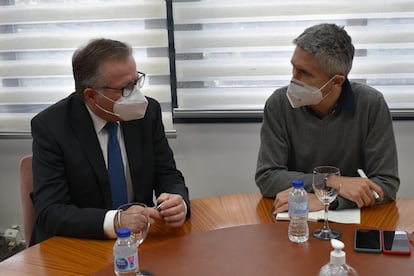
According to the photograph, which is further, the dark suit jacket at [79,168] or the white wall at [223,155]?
the white wall at [223,155]

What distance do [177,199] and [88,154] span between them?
0.41 meters

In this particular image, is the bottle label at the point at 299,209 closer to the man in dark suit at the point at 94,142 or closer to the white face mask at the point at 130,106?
the man in dark suit at the point at 94,142

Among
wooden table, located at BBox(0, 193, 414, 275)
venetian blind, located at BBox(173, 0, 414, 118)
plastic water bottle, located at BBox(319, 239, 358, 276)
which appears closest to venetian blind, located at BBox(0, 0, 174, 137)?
venetian blind, located at BBox(173, 0, 414, 118)

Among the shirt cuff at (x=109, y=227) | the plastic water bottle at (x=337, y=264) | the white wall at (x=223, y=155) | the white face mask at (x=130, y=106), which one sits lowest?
the white wall at (x=223, y=155)

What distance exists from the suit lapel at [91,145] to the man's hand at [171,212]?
0.98ft

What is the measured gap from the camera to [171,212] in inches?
63.0

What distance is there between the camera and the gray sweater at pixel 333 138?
195 cm

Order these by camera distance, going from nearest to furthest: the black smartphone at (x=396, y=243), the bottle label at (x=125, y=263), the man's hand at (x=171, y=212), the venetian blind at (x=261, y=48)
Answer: the bottle label at (x=125, y=263)
the black smartphone at (x=396, y=243)
the man's hand at (x=171, y=212)
the venetian blind at (x=261, y=48)

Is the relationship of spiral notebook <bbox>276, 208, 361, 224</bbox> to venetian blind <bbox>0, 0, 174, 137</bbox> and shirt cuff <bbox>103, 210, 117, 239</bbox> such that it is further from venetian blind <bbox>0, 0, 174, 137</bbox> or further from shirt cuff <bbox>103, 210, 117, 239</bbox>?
venetian blind <bbox>0, 0, 174, 137</bbox>

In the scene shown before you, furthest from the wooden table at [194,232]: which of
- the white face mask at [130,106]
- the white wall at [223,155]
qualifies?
the white wall at [223,155]

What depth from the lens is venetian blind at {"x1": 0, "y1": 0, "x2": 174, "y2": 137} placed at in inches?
105

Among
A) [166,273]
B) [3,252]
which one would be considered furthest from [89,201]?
[3,252]

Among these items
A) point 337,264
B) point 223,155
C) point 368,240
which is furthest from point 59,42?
point 337,264

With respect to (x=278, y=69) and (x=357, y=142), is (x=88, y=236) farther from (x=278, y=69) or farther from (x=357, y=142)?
(x=278, y=69)
